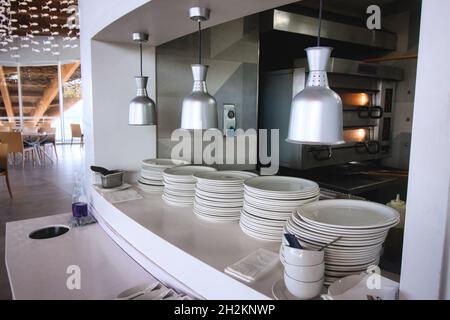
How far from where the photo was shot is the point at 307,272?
35.6 inches

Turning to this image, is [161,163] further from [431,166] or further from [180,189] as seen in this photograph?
[431,166]

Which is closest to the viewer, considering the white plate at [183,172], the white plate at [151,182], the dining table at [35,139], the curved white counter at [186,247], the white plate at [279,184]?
the curved white counter at [186,247]

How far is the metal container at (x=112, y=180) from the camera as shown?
2.18 meters

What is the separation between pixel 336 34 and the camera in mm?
2627

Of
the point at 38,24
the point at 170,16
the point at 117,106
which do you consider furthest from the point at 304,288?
the point at 38,24

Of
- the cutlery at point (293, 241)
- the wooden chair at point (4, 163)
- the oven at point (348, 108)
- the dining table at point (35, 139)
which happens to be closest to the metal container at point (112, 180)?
the oven at point (348, 108)

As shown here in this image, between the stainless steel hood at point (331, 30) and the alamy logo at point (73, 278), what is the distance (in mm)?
1898

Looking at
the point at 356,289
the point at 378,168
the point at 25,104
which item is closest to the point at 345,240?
the point at 356,289

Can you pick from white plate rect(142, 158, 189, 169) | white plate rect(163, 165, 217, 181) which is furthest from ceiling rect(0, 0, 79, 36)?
white plate rect(163, 165, 217, 181)

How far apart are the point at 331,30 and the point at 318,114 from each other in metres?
1.99

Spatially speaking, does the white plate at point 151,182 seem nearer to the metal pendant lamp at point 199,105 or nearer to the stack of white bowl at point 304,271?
the metal pendant lamp at point 199,105

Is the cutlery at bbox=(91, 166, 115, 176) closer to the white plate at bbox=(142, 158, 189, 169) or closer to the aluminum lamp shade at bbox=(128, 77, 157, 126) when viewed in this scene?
the white plate at bbox=(142, 158, 189, 169)

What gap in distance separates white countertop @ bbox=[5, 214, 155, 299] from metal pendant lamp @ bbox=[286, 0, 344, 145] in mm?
927
